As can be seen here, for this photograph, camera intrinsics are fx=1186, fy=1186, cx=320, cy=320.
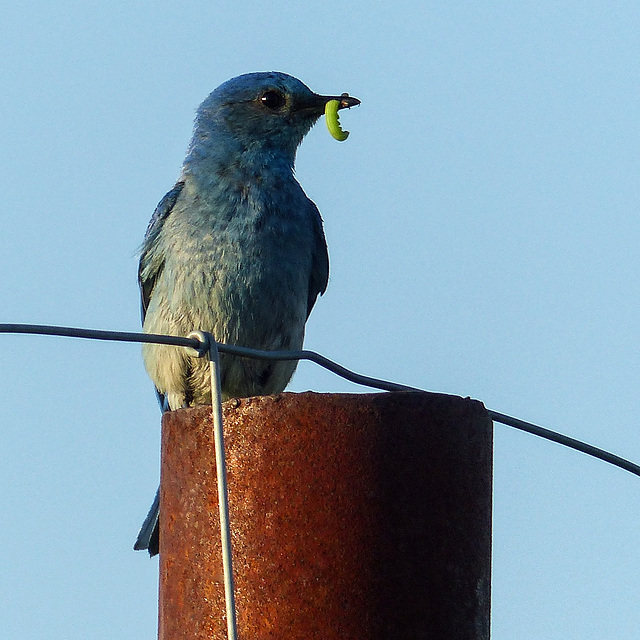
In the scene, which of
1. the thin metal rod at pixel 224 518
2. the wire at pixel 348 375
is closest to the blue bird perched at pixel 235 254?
the wire at pixel 348 375

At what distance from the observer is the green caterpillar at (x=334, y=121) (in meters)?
6.33

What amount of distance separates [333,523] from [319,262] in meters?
4.23

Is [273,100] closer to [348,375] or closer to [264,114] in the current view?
[264,114]

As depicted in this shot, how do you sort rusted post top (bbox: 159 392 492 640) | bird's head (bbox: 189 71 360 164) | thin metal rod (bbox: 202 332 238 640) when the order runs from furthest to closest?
bird's head (bbox: 189 71 360 164), rusted post top (bbox: 159 392 492 640), thin metal rod (bbox: 202 332 238 640)

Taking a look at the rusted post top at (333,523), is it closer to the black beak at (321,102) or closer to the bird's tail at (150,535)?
the bird's tail at (150,535)

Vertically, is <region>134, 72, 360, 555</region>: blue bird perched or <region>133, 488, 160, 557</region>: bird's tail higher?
<region>134, 72, 360, 555</region>: blue bird perched

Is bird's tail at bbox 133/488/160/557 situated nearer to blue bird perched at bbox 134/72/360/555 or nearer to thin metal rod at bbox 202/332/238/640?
blue bird perched at bbox 134/72/360/555

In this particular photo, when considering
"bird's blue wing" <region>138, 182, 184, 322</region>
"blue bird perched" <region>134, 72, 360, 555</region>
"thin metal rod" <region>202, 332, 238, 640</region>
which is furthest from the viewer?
"bird's blue wing" <region>138, 182, 184, 322</region>

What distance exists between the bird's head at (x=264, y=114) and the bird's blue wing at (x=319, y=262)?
0.41 m

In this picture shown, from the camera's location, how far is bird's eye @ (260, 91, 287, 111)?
23.1ft

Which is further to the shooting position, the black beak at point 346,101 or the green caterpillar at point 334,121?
the black beak at point 346,101

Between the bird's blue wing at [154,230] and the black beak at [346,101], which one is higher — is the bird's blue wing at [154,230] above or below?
below

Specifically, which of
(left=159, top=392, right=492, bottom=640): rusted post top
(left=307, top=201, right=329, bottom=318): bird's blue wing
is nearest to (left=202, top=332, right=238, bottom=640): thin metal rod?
(left=159, top=392, right=492, bottom=640): rusted post top

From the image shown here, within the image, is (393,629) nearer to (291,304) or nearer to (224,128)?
(291,304)
